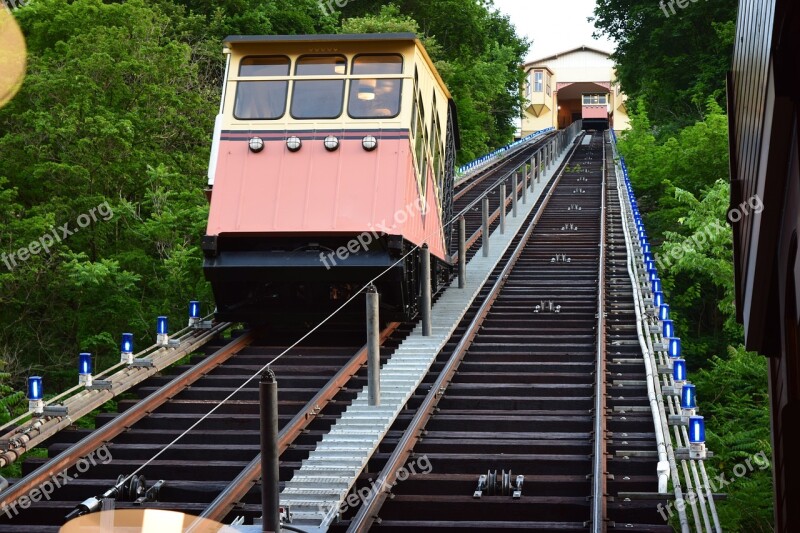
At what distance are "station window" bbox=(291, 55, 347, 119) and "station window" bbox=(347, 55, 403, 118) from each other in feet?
0.55

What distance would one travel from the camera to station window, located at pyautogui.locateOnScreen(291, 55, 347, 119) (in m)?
14.9

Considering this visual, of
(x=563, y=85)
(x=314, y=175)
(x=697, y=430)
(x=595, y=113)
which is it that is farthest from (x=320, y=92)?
(x=563, y=85)

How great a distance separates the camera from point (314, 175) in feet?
47.6

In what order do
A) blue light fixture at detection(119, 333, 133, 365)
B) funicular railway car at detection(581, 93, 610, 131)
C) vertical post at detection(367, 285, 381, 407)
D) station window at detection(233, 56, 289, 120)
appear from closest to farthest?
vertical post at detection(367, 285, 381, 407), blue light fixture at detection(119, 333, 133, 365), station window at detection(233, 56, 289, 120), funicular railway car at detection(581, 93, 610, 131)

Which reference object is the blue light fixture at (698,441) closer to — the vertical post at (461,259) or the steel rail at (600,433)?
the steel rail at (600,433)

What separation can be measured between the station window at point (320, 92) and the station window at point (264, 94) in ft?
0.54

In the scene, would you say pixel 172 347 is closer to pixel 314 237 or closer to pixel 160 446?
pixel 314 237

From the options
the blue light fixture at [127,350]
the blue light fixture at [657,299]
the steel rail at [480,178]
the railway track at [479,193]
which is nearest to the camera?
the blue light fixture at [127,350]

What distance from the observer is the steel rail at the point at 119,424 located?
9.35 meters

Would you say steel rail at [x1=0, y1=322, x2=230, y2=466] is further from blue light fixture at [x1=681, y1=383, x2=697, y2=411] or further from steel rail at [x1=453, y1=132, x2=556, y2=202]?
steel rail at [x1=453, y1=132, x2=556, y2=202]

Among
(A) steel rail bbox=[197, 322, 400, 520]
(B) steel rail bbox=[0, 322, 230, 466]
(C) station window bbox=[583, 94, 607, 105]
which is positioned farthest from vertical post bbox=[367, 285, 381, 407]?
(C) station window bbox=[583, 94, 607, 105]

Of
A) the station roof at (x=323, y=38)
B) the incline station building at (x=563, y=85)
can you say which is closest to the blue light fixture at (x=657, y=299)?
the station roof at (x=323, y=38)

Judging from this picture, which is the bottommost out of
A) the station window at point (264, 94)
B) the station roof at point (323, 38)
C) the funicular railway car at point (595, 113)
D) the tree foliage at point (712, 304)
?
the tree foliage at point (712, 304)

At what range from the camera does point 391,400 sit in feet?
39.3
